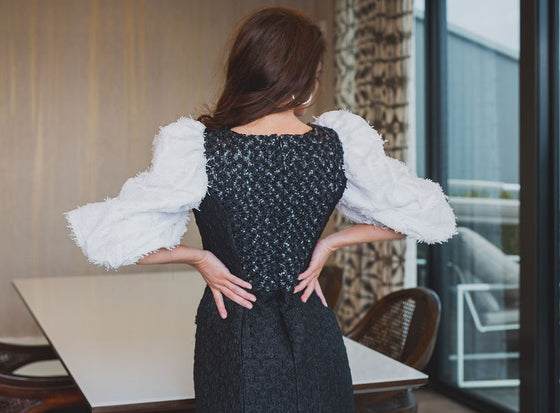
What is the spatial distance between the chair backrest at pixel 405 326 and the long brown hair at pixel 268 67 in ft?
3.63

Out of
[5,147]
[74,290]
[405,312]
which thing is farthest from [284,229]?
[5,147]

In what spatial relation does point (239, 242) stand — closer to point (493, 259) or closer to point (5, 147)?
point (493, 259)

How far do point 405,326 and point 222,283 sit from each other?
126 centimetres

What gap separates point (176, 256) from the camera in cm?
155

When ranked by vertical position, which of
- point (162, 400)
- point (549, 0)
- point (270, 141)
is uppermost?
point (549, 0)

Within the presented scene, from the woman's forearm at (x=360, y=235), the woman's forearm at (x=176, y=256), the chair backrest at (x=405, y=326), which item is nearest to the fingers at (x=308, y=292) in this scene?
the woman's forearm at (x=360, y=235)

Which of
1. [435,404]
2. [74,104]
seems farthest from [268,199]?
[74,104]

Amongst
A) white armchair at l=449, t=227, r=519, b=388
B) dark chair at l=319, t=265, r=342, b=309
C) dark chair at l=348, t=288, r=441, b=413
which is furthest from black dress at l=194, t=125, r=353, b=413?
white armchair at l=449, t=227, r=519, b=388

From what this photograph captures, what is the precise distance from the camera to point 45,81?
19.6 feet

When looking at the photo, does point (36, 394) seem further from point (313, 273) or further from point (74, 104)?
point (74, 104)

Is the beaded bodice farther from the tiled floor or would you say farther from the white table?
the tiled floor

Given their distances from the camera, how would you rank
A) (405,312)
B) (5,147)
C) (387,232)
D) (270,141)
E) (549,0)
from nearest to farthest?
(270,141) < (387,232) < (405,312) < (549,0) < (5,147)

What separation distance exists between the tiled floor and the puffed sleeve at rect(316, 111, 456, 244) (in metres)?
2.74

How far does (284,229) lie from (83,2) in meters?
5.00
